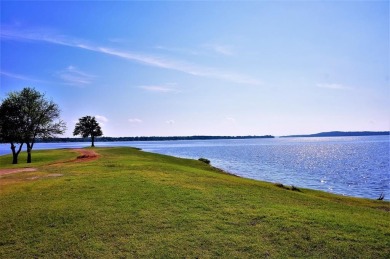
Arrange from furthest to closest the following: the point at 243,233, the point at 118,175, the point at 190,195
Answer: the point at 118,175
the point at 190,195
the point at 243,233

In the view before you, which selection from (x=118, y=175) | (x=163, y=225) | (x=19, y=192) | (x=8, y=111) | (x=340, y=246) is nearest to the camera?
(x=340, y=246)

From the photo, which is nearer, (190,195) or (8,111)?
(190,195)

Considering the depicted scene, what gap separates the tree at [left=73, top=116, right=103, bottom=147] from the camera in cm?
10699

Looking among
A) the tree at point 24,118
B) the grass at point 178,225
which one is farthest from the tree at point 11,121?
the grass at point 178,225

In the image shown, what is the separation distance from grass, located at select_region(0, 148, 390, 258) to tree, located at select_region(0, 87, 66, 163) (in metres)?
40.7

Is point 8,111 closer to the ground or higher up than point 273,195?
higher up

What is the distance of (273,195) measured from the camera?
2111 centimetres

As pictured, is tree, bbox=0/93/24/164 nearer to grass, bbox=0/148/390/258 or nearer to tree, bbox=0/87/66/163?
tree, bbox=0/87/66/163

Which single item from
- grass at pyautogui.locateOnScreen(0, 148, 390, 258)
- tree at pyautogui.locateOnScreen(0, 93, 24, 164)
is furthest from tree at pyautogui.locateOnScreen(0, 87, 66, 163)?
grass at pyautogui.locateOnScreen(0, 148, 390, 258)

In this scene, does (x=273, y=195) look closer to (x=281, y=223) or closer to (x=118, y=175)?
(x=281, y=223)

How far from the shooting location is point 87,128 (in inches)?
4245

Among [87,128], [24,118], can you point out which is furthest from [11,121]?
[87,128]

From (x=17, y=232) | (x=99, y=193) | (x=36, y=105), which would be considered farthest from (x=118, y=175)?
(x=36, y=105)

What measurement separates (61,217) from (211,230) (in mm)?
7817
